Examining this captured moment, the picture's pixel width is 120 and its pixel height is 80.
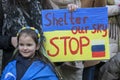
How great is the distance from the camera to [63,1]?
13.9 feet

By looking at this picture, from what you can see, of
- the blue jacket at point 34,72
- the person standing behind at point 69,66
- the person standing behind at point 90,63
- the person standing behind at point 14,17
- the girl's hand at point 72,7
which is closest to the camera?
the blue jacket at point 34,72

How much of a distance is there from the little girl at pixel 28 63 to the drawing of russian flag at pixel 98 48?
57 cm

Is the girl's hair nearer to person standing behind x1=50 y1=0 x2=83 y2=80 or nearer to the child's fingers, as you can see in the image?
the child's fingers

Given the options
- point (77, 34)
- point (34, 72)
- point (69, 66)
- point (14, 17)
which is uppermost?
point (14, 17)

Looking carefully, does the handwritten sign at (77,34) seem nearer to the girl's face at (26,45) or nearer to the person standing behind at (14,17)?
the person standing behind at (14,17)

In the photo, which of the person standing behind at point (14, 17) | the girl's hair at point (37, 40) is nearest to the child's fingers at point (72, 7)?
the person standing behind at point (14, 17)

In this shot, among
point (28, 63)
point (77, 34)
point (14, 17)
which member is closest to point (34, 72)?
point (28, 63)

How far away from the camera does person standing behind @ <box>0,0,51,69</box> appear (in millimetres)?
3691

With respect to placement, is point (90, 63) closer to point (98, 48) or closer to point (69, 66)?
point (69, 66)

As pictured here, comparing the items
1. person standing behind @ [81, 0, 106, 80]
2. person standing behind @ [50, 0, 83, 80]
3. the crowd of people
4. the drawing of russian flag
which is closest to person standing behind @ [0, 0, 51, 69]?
the crowd of people

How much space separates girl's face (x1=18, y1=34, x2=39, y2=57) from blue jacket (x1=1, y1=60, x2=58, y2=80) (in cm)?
10

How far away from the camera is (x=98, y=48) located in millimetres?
4027

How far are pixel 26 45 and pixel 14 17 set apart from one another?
31cm

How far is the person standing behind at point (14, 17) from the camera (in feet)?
12.1
